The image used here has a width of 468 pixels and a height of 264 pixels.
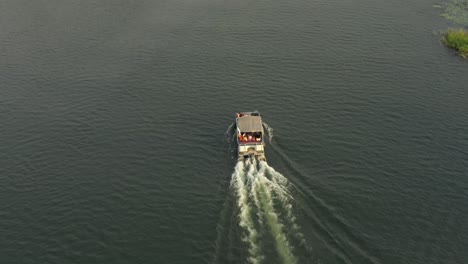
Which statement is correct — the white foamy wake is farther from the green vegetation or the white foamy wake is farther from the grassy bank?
the green vegetation

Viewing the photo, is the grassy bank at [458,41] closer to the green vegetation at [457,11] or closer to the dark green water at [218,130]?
the dark green water at [218,130]

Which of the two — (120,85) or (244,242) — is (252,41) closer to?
(120,85)

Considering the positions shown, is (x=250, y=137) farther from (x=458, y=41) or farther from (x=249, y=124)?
(x=458, y=41)

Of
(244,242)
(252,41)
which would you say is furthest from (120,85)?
(244,242)

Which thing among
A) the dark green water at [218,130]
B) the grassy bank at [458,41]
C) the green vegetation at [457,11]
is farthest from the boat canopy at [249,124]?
the green vegetation at [457,11]

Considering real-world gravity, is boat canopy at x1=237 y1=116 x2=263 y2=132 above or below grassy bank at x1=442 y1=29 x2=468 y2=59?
below

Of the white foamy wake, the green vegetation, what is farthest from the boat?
the green vegetation
